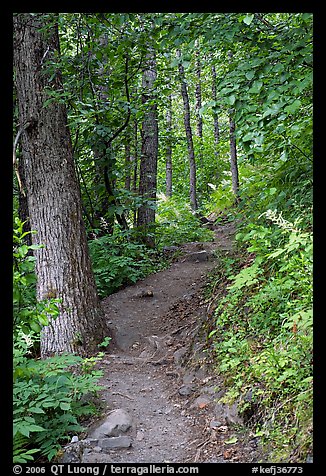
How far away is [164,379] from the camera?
573cm

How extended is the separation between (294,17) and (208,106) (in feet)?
3.66

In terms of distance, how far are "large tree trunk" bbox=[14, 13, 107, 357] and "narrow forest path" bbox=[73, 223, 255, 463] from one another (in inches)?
35.9

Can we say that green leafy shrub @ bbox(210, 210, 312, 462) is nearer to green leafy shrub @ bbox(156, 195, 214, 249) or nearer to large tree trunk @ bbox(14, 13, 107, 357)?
large tree trunk @ bbox(14, 13, 107, 357)

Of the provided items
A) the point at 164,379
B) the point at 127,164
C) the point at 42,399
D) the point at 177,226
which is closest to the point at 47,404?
the point at 42,399

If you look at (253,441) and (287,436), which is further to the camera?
(253,441)

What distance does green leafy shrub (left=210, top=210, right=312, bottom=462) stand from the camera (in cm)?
327

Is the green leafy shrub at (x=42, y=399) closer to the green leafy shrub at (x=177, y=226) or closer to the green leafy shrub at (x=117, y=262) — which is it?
the green leafy shrub at (x=117, y=262)

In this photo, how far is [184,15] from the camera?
3893 millimetres

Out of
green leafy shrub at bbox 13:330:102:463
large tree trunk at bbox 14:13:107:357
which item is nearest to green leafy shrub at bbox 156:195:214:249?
large tree trunk at bbox 14:13:107:357

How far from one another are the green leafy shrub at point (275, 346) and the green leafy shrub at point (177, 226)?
7.00m
